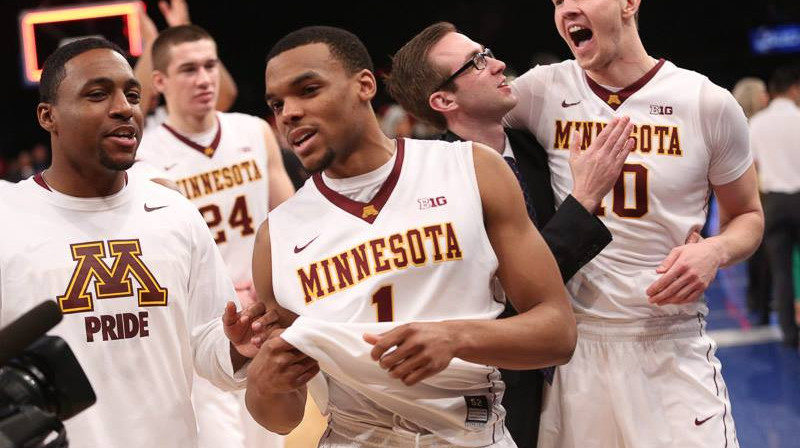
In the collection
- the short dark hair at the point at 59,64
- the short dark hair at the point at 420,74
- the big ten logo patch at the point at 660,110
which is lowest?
the big ten logo patch at the point at 660,110

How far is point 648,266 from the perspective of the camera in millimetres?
3844

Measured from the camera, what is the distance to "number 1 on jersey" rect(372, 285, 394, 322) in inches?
116

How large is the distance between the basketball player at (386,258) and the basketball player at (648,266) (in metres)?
0.79

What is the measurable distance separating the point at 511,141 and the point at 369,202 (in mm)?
1137

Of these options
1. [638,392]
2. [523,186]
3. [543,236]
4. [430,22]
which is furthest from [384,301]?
[430,22]

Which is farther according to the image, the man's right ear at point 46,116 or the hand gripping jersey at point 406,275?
the man's right ear at point 46,116

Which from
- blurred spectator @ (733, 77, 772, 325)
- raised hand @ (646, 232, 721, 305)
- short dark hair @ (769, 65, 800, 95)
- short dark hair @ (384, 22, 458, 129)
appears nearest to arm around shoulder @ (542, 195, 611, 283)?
raised hand @ (646, 232, 721, 305)

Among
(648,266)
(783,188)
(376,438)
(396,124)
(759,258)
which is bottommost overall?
(759,258)

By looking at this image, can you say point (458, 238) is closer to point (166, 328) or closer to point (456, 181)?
point (456, 181)

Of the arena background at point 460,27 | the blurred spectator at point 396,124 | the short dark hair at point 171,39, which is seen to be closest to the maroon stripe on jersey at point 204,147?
the short dark hair at point 171,39

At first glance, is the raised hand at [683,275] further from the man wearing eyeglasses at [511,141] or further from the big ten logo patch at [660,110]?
the big ten logo patch at [660,110]

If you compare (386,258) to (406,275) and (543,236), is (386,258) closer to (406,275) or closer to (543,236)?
(406,275)

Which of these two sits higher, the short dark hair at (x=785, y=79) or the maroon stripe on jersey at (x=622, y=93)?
the maroon stripe on jersey at (x=622, y=93)

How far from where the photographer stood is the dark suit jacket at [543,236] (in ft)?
11.6
